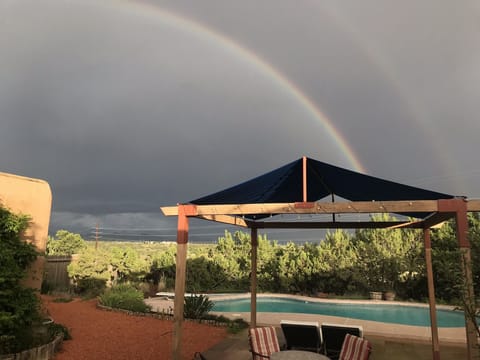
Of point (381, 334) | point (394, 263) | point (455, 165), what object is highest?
point (455, 165)

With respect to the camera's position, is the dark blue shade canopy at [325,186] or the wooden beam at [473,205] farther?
the dark blue shade canopy at [325,186]

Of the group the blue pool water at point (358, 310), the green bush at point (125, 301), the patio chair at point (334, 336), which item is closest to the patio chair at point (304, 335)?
the patio chair at point (334, 336)

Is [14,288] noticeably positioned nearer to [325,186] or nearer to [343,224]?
[325,186]

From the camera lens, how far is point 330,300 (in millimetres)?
14391

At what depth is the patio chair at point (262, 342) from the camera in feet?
18.0

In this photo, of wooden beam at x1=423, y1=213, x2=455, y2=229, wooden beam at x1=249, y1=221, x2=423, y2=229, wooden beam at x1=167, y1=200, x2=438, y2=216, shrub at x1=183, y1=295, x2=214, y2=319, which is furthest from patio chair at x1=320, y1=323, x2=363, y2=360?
shrub at x1=183, y1=295, x2=214, y2=319

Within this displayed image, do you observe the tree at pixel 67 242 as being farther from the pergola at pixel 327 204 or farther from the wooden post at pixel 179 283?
the wooden post at pixel 179 283

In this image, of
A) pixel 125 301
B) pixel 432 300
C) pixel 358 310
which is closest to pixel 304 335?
pixel 432 300

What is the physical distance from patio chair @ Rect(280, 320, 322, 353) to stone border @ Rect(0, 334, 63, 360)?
4240mm

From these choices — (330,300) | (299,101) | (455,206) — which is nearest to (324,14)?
(299,101)

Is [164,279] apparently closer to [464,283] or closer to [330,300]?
[330,300]

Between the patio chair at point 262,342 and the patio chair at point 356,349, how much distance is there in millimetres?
1163

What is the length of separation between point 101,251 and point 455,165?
18392mm

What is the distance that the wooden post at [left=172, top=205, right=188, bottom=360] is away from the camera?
4.89m
